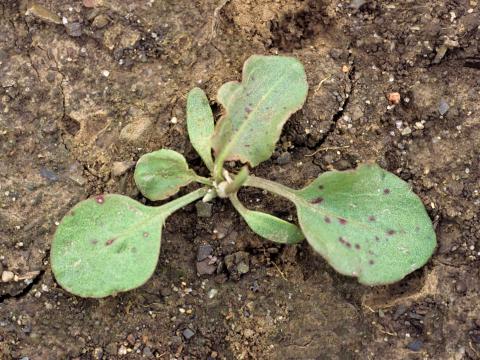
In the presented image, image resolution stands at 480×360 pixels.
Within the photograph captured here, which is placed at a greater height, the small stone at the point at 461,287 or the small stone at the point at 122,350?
the small stone at the point at 122,350

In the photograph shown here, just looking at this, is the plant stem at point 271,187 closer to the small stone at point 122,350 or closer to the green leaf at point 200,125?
the green leaf at point 200,125

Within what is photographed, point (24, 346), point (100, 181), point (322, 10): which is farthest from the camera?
point (322, 10)

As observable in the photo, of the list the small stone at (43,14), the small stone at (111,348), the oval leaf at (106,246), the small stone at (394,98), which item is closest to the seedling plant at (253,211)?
the oval leaf at (106,246)

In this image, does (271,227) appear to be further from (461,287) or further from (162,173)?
(461,287)

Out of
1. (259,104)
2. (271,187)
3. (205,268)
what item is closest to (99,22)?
(259,104)

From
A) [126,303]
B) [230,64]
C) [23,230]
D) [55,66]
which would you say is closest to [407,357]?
[126,303]

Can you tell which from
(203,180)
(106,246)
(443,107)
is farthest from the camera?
(443,107)

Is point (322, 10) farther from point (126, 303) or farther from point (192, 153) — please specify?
point (126, 303)
